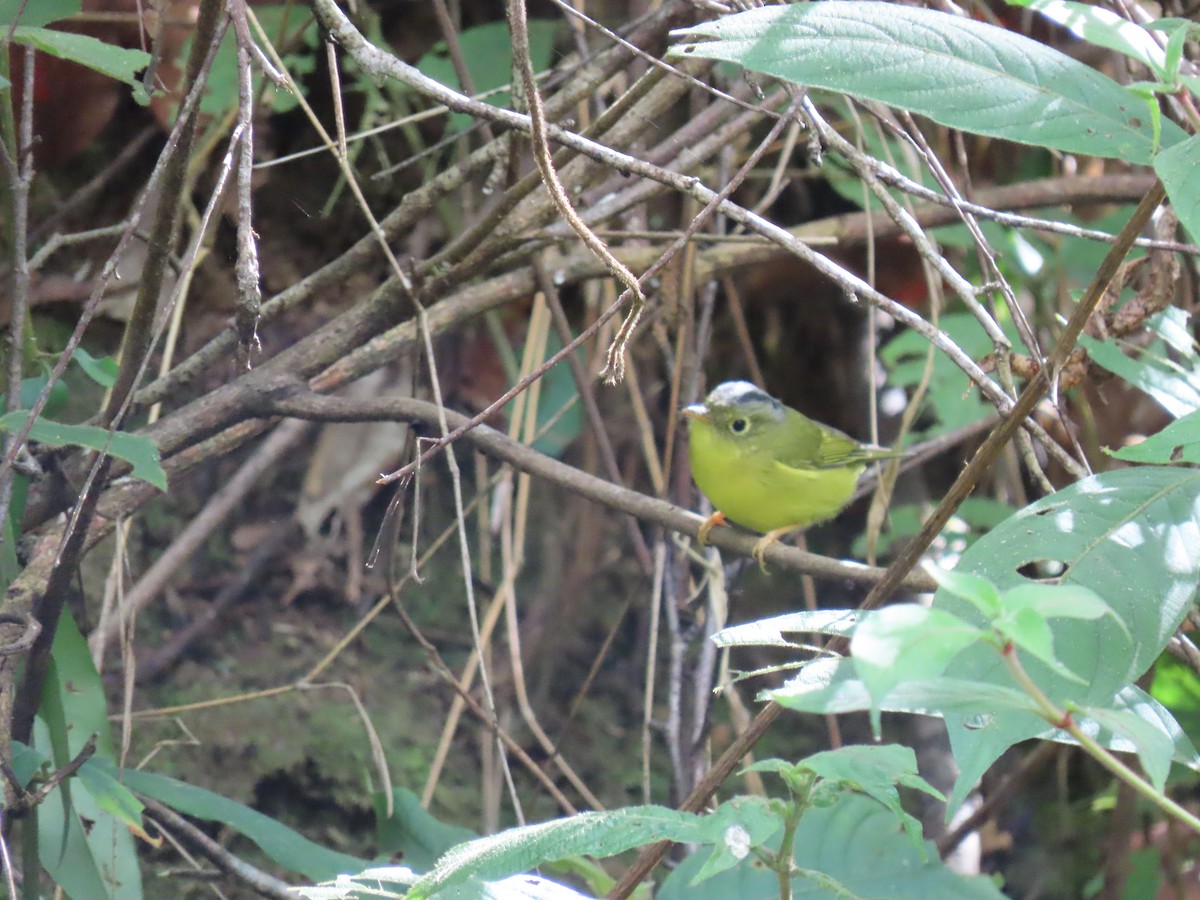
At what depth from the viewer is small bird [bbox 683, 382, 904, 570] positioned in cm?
351

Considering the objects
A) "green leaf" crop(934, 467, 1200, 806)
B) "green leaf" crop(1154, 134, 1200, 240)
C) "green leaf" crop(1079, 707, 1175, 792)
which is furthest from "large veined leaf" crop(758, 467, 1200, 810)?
"green leaf" crop(1154, 134, 1200, 240)

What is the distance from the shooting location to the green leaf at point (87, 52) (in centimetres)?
168

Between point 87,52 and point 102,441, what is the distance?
1.84ft

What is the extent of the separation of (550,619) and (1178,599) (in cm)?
269

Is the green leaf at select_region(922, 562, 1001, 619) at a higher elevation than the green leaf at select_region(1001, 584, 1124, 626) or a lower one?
higher

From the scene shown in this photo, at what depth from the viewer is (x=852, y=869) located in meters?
2.14

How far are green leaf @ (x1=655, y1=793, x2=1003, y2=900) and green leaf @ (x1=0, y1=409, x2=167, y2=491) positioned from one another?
1104 mm

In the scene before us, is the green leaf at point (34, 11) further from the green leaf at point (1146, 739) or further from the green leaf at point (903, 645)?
the green leaf at point (1146, 739)

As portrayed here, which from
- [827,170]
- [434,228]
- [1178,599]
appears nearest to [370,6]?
[434,228]

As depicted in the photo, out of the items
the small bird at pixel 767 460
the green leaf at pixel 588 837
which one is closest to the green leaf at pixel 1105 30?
the green leaf at pixel 588 837

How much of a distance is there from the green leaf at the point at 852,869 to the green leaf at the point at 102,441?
110cm

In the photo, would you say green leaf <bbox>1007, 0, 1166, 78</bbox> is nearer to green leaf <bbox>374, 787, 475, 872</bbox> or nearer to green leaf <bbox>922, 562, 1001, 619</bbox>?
green leaf <bbox>922, 562, 1001, 619</bbox>

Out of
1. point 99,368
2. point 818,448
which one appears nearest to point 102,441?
point 99,368

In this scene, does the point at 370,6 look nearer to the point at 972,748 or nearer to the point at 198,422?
the point at 198,422
